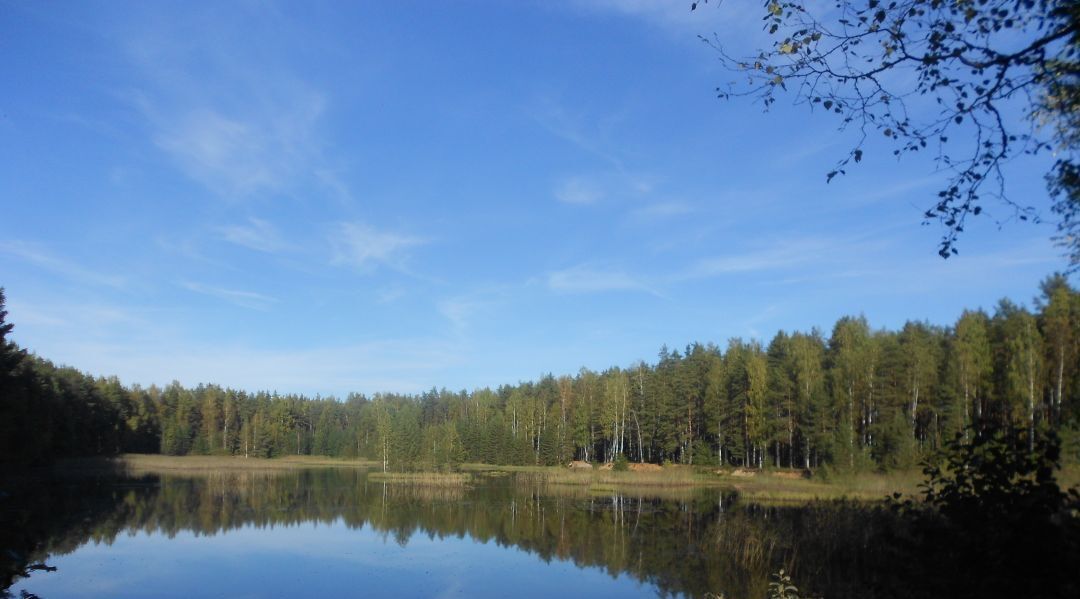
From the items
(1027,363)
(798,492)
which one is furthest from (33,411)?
(1027,363)

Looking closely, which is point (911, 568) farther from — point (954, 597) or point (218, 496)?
point (218, 496)

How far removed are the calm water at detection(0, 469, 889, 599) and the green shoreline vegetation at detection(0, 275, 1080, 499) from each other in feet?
23.1

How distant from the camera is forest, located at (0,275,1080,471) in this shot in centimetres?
4088

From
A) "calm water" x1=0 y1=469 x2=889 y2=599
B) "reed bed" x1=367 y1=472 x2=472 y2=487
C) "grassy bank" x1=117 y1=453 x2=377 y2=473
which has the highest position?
"calm water" x1=0 y1=469 x2=889 y2=599

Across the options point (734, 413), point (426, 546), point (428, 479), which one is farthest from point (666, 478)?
point (426, 546)

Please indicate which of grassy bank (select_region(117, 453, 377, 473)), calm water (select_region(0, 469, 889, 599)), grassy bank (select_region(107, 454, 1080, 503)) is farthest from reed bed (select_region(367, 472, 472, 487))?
grassy bank (select_region(117, 453, 377, 473))

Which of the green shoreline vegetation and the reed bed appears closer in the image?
the green shoreline vegetation

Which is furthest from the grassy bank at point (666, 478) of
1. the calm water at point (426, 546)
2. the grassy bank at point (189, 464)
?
the calm water at point (426, 546)

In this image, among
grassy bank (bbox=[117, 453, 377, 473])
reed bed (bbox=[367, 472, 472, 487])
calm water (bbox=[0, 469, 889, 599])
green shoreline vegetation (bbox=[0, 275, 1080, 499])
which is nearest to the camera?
calm water (bbox=[0, 469, 889, 599])

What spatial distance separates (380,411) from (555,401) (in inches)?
1733

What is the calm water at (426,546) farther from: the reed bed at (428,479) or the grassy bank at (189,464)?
the grassy bank at (189,464)

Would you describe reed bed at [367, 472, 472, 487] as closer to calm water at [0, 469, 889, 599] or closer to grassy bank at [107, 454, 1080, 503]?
grassy bank at [107, 454, 1080, 503]

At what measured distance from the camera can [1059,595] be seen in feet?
14.6

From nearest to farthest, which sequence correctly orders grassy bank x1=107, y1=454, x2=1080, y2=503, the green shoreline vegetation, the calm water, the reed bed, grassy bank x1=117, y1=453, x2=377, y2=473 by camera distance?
the calm water → grassy bank x1=107, y1=454, x2=1080, y2=503 → the green shoreline vegetation → the reed bed → grassy bank x1=117, y1=453, x2=377, y2=473
